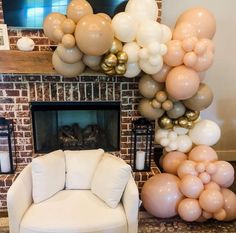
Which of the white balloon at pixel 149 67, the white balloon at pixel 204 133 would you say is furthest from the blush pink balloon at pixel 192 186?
the white balloon at pixel 149 67

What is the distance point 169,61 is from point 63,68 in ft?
2.70

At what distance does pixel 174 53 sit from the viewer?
7.06 feet

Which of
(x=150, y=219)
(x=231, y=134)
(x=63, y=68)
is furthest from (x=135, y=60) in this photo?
(x=231, y=134)

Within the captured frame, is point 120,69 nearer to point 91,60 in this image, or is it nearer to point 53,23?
point 91,60

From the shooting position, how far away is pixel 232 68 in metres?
3.40

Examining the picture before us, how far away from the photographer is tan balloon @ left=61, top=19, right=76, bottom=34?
1.97 metres

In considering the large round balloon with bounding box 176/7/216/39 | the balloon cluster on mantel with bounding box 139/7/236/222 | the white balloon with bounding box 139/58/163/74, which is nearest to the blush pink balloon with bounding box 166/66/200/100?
the balloon cluster on mantel with bounding box 139/7/236/222

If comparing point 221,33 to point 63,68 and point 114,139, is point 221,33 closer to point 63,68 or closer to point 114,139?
point 114,139

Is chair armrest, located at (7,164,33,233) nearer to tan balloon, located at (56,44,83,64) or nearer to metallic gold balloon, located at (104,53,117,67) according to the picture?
tan balloon, located at (56,44,83,64)

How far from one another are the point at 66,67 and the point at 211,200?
1.53 metres

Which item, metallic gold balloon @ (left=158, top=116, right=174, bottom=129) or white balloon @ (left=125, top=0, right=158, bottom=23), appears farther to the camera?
metallic gold balloon @ (left=158, top=116, right=174, bottom=129)

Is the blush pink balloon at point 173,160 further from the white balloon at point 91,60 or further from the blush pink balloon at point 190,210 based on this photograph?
the white balloon at point 91,60

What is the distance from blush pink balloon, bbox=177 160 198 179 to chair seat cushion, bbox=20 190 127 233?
0.65 m

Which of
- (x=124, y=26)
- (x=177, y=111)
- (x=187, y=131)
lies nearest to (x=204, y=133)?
(x=187, y=131)
